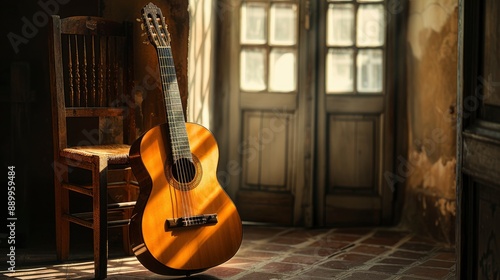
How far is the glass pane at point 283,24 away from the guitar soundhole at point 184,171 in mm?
1710

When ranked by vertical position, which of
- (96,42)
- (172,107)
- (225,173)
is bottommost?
(225,173)

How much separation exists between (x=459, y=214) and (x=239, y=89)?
2.73 meters

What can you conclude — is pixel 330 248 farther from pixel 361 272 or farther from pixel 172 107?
pixel 172 107

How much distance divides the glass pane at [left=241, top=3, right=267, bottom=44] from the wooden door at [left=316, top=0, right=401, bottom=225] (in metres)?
0.39

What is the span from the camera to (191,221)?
4.00 meters

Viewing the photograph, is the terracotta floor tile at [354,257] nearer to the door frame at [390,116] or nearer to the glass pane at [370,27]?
the door frame at [390,116]

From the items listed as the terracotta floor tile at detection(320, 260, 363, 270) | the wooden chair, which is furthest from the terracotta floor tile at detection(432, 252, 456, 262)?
the wooden chair

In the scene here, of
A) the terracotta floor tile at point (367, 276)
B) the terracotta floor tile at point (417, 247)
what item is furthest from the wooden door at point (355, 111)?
the terracotta floor tile at point (367, 276)

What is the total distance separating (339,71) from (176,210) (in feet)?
6.51

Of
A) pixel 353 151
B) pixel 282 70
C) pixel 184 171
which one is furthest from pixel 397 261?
pixel 282 70

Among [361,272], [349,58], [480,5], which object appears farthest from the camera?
[349,58]

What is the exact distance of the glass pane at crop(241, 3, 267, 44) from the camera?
5559 millimetres

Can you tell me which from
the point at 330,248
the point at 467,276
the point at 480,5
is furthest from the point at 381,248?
the point at 480,5

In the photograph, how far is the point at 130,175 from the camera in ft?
15.0
